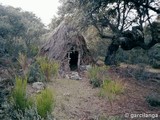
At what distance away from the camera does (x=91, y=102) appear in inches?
296

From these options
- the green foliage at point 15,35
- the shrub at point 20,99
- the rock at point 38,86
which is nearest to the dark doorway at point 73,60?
the green foliage at point 15,35

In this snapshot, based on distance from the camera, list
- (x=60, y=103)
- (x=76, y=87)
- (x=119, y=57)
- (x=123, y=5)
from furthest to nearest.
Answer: (x=119, y=57) → (x=123, y=5) → (x=76, y=87) → (x=60, y=103)

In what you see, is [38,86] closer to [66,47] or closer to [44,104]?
[44,104]

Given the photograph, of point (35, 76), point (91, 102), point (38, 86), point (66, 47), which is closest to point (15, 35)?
point (66, 47)

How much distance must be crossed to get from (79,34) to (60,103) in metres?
7.05

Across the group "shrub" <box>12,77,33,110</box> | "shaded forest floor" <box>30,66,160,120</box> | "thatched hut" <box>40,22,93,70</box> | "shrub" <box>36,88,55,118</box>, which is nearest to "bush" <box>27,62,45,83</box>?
"shaded forest floor" <box>30,66,160,120</box>

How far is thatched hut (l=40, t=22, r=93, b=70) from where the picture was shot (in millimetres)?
12868

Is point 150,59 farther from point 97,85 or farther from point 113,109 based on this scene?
point 113,109

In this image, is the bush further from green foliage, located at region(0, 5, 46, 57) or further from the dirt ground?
green foliage, located at region(0, 5, 46, 57)

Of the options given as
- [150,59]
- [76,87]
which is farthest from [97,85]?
[150,59]

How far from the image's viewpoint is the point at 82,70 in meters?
12.7

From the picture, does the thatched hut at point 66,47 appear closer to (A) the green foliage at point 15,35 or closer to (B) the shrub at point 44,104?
(A) the green foliage at point 15,35

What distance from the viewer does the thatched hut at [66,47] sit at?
1287cm

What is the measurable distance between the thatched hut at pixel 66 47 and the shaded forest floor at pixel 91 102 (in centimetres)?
275
